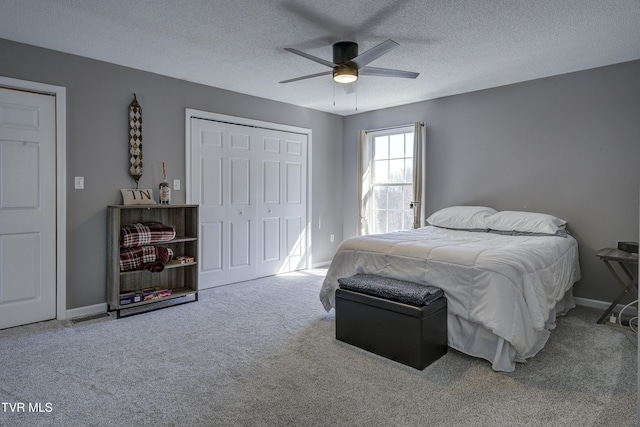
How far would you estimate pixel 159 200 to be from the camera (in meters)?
4.05

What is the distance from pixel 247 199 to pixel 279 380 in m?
2.96

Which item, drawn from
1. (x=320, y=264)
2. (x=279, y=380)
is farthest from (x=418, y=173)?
(x=279, y=380)

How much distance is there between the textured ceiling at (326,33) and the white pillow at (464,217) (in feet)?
4.80

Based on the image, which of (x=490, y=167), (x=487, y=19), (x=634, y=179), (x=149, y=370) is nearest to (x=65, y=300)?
(x=149, y=370)

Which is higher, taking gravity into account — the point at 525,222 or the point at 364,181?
the point at 364,181

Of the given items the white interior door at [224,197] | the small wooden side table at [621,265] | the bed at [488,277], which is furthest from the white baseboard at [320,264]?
the small wooden side table at [621,265]

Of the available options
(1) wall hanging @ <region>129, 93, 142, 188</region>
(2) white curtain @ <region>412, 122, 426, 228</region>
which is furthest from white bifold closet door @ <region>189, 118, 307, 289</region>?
(2) white curtain @ <region>412, 122, 426, 228</region>

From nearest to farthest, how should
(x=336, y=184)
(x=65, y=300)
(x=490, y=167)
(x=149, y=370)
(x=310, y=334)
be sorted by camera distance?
(x=149, y=370), (x=310, y=334), (x=65, y=300), (x=490, y=167), (x=336, y=184)

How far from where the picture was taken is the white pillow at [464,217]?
13.5 ft

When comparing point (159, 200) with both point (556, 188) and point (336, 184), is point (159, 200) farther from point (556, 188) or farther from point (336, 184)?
point (556, 188)

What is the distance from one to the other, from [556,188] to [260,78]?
3.44 metres

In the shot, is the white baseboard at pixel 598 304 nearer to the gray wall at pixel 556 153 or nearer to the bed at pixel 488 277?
the gray wall at pixel 556 153

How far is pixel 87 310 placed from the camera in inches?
143

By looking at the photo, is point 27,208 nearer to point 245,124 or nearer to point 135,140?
point 135,140
